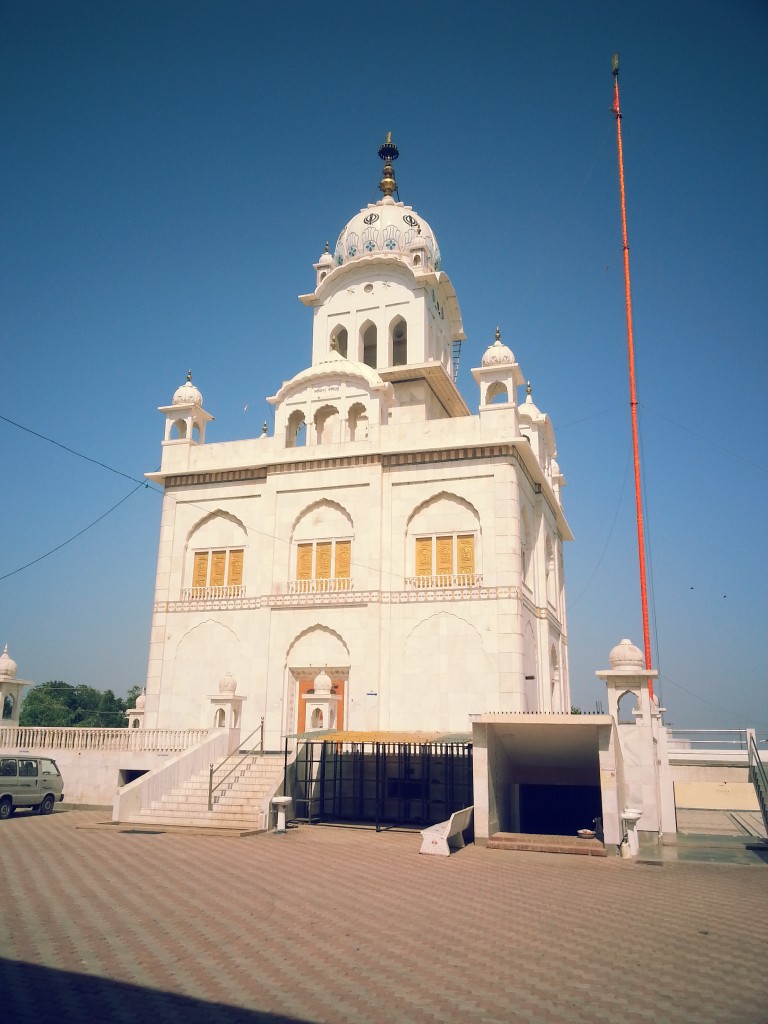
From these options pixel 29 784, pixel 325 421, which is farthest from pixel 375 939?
pixel 325 421

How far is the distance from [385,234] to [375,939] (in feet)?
107

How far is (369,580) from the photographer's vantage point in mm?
26812

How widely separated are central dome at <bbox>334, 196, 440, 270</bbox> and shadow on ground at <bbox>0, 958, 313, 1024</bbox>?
32591 millimetres

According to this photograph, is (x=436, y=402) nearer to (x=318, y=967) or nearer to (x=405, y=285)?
(x=405, y=285)

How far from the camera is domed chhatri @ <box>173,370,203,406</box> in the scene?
31.1 metres

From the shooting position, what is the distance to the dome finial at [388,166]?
3978 centimetres

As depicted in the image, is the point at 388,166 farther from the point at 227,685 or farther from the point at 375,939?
the point at 375,939

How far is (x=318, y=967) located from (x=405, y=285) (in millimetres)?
30911

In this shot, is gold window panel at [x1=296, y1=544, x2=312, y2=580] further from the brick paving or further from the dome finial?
the dome finial

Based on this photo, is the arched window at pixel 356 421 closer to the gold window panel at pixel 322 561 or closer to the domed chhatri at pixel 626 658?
the gold window panel at pixel 322 561

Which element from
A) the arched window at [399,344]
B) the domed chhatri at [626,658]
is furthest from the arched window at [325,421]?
the domed chhatri at [626,658]

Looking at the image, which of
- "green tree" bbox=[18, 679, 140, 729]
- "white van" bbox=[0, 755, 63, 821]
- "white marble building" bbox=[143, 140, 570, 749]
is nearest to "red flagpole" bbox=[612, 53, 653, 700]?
"white marble building" bbox=[143, 140, 570, 749]

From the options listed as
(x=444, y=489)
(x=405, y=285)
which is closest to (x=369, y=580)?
(x=444, y=489)

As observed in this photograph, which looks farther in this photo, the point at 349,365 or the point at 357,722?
the point at 349,365
